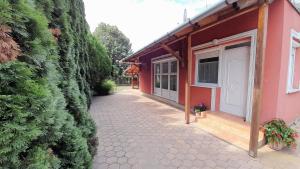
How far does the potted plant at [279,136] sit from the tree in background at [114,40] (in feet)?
79.3

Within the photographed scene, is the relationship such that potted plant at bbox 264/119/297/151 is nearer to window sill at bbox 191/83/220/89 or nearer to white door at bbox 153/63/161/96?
window sill at bbox 191/83/220/89

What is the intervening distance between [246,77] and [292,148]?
5.77 feet

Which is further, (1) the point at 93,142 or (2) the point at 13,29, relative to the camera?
(1) the point at 93,142

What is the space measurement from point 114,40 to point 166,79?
72.3ft

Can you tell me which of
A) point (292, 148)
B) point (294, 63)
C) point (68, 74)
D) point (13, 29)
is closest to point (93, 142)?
point (68, 74)

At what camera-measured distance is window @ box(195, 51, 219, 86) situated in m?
4.79

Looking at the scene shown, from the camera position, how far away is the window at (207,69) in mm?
4785

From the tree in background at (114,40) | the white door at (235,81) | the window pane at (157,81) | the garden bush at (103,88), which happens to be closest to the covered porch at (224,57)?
the white door at (235,81)

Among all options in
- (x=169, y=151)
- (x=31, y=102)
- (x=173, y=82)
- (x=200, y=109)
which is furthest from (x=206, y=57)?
(x=31, y=102)

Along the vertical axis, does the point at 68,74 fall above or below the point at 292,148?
above

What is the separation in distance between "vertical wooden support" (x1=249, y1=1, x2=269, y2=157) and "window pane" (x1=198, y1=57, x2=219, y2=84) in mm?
2108

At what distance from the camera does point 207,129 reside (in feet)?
13.2

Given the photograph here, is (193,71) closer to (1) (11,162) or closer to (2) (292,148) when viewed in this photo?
(2) (292,148)

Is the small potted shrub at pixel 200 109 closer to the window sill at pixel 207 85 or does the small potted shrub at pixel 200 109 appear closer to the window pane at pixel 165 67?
the window sill at pixel 207 85
